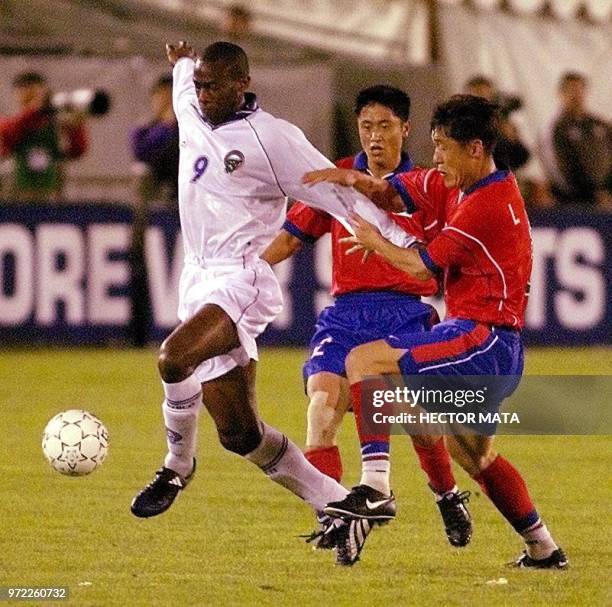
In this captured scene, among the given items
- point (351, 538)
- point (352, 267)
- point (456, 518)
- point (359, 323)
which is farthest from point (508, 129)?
point (351, 538)

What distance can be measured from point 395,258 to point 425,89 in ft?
36.4

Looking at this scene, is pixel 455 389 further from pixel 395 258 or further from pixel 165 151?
pixel 165 151

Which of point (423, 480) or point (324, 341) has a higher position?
point (324, 341)

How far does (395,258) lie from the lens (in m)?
7.16

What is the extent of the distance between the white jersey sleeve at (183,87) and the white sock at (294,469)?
1.52 meters

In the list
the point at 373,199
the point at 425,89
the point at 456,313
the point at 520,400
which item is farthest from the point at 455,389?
the point at 425,89

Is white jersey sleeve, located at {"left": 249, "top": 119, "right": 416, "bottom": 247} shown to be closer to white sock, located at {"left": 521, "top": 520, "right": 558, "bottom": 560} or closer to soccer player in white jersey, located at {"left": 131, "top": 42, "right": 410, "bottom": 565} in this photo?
soccer player in white jersey, located at {"left": 131, "top": 42, "right": 410, "bottom": 565}

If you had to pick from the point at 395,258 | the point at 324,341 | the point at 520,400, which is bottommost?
the point at 520,400

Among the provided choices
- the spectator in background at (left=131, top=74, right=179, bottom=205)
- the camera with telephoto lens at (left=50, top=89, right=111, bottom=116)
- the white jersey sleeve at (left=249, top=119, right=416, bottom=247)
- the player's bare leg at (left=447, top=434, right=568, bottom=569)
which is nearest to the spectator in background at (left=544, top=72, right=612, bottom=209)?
the spectator in background at (left=131, top=74, right=179, bottom=205)

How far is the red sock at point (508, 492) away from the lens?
716 cm

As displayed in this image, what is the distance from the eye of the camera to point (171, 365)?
7.30 m

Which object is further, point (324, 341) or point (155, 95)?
point (155, 95)

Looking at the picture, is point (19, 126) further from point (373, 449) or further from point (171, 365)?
point (373, 449)

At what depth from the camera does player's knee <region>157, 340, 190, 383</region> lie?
7.30 m
